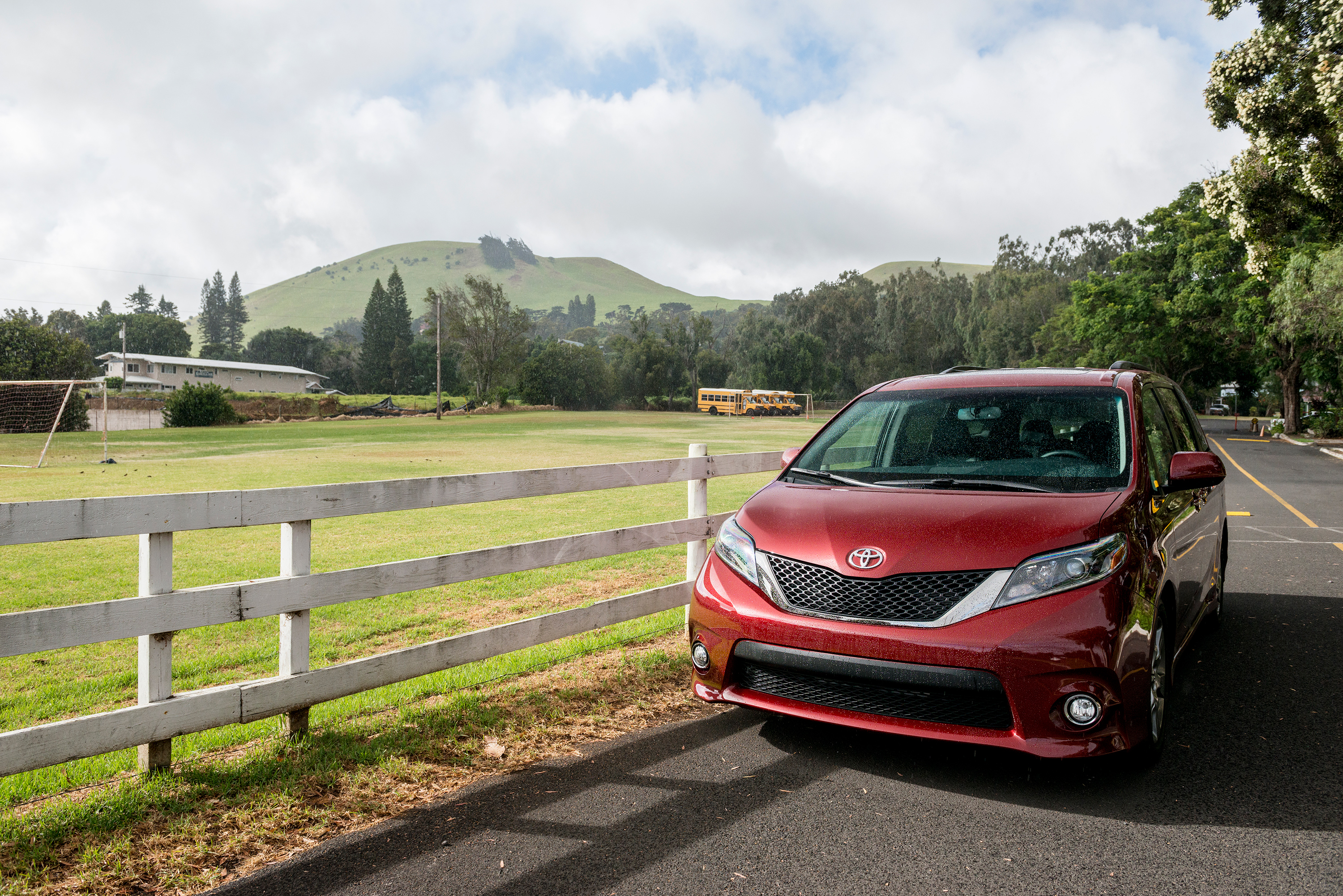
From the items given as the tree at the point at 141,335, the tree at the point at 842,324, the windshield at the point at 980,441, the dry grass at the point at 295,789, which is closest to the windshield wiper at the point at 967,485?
the windshield at the point at 980,441

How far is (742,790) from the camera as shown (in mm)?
3703

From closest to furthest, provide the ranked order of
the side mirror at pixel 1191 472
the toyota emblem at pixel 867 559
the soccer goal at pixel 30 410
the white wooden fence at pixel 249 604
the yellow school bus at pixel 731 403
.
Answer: the white wooden fence at pixel 249 604, the toyota emblem at pixel 867 559, the side mirror at pixel 1191 472, the soccer goal at pixel 30 410, the yellow school bus at pixel 731 403

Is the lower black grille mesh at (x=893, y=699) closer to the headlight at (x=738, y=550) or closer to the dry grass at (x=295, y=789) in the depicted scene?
the headlight at (x=738, y=550)

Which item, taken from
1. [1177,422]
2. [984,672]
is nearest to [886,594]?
[984,672]

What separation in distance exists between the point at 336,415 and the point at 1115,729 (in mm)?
79257

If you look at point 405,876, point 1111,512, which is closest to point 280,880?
point 405,876

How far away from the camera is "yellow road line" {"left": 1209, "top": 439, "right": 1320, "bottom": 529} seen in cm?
1271

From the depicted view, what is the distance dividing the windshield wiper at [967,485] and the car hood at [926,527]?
2.5 inches

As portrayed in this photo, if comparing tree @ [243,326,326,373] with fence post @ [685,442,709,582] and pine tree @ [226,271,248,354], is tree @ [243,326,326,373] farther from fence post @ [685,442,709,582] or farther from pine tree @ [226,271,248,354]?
fence post @ [685,442,709,582]

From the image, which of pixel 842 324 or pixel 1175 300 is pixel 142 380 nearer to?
pixel 842 324

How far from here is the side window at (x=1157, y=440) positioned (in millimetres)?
4395

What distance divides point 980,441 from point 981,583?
1.30m

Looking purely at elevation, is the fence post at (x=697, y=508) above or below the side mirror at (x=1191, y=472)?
below

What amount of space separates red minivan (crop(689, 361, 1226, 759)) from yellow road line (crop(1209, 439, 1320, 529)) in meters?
4.30
